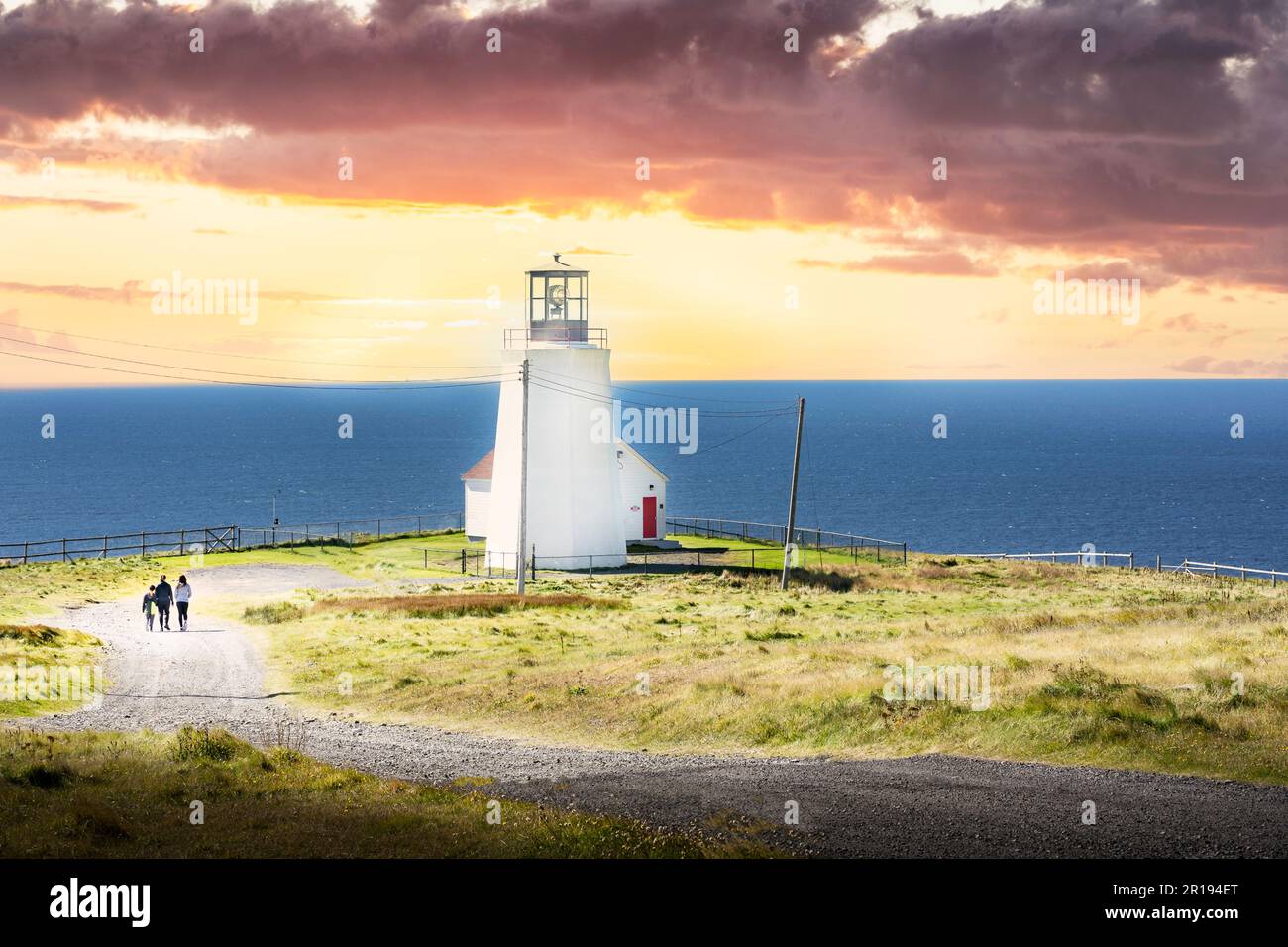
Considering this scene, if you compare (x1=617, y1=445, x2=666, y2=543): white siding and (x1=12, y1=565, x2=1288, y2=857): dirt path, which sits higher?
(x1=617, y1=445, x2=666, y2=543): white siding

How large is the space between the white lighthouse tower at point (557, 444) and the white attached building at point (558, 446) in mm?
36

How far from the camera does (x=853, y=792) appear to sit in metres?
14.7

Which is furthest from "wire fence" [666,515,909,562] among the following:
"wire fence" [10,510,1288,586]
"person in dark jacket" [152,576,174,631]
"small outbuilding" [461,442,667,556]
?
"person in dark jacket" [152,576,174,631]

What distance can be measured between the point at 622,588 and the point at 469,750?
24548 millimetres

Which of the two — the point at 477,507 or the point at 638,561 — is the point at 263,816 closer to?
the point at 638,561

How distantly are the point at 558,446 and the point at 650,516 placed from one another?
11345 mm

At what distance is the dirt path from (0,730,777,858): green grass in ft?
3.23

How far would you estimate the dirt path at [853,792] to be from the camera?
12523mm

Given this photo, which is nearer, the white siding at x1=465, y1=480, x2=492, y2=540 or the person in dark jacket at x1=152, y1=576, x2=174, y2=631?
the person in dark jacket at x1=152, y1=576, x2=174, y2=631

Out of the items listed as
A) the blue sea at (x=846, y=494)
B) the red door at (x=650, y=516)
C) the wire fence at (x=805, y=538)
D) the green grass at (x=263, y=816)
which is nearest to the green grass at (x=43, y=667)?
the green grass at (x=263, y=816)

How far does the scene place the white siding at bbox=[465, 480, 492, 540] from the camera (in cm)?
5575

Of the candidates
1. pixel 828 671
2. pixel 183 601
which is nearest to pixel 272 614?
pixel 183 601

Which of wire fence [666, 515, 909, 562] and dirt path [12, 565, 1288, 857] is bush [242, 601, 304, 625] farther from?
wire fence [666, 515, 909, 562]
